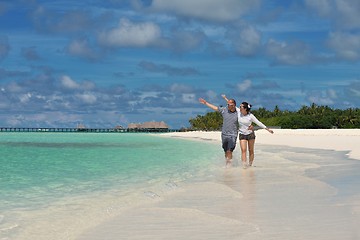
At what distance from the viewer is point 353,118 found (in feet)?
445

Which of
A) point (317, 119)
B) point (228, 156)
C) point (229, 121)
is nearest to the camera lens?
point (229, 121)

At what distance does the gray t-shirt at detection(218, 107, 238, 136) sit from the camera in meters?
16.6

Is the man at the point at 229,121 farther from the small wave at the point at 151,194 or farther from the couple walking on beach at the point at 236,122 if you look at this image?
the small wave at the point at 151,194

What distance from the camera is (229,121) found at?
16688 millimetres

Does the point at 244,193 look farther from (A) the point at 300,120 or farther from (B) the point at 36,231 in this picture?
(A) the point at 300,120

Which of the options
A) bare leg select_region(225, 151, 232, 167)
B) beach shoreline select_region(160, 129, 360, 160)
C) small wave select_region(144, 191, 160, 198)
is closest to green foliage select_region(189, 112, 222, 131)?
beach shoreline select_region(160, 129, 360, 160)

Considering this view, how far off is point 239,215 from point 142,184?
6.38 metres

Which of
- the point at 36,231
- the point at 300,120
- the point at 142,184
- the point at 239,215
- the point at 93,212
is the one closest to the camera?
the point at 36,231

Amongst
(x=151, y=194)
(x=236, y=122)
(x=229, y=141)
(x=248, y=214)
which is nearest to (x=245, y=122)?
(x=236, y=122)

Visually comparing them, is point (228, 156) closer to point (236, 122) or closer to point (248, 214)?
point (236, 122)

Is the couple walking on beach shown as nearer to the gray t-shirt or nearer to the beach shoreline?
the gray t-shirt

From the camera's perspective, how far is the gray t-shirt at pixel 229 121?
1659 cm

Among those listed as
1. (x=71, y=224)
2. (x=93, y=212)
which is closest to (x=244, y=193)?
(x=93, y=212)

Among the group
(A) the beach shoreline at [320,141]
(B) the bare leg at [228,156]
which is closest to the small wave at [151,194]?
(B) the bare leg at [228,156]
